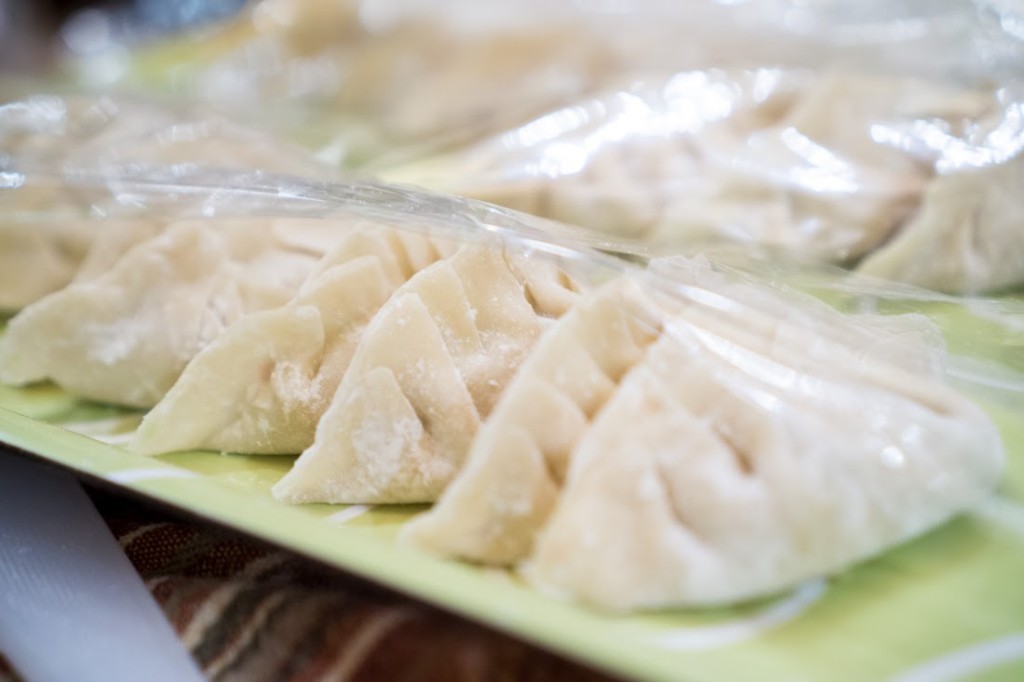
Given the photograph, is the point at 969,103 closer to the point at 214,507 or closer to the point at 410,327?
the point at 410,327

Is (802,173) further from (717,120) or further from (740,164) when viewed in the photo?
(717,120)

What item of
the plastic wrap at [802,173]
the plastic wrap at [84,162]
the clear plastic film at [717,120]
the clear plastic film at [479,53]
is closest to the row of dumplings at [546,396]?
the plastic wrap at [84,162]

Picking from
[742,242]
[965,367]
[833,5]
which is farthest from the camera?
[833,5]

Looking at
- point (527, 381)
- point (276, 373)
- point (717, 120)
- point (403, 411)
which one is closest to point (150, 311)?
point (276, 373)

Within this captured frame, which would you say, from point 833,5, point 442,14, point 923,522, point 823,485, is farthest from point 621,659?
point 442,14

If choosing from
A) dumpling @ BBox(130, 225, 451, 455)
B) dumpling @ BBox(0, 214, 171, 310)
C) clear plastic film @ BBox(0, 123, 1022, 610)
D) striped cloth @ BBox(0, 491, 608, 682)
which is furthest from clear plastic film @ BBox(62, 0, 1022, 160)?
striped cloth @ BBox(0, 491, 608, 682)

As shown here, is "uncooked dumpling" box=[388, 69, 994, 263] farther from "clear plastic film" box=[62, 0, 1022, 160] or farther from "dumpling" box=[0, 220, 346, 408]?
"dumpling" box=[0, 220, 346, 408]
